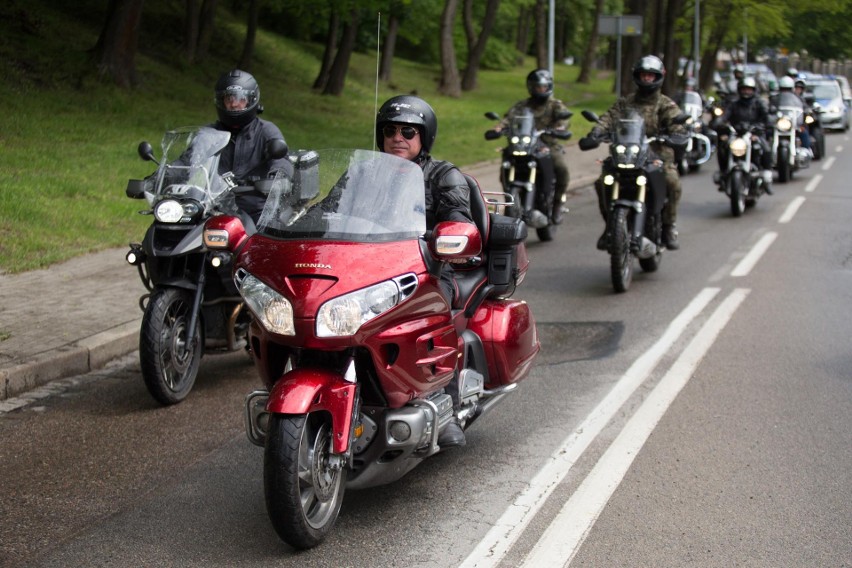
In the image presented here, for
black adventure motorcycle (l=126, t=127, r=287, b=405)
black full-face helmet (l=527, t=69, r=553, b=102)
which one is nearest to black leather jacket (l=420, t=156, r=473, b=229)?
black adventure motorcycle (l=126, t=127, r=287, b=405)

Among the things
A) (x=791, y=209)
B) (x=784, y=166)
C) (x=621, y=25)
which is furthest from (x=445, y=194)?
(x=621, y=25)

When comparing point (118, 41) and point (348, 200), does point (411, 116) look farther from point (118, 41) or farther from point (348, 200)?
point (118, 41)

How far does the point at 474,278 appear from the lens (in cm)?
610

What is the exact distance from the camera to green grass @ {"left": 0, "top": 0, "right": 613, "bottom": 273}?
12796 millimetres

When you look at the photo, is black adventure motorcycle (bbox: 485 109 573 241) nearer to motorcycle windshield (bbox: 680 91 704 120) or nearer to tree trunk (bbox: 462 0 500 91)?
motorcycle windshield (bbox: 680 91 704 120)

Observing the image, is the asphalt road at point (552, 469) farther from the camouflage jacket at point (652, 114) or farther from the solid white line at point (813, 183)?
the solid white line at point (813, 183)

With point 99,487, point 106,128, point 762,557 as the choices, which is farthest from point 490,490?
point 106,128

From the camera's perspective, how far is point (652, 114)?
38.8ft

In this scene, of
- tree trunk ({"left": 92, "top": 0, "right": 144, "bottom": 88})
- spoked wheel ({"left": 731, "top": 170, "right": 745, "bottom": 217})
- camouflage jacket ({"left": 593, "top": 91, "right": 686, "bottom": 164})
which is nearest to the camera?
camouflage jacket ({"left": 593, "top": 91, "right": 686, "bottom": 164})

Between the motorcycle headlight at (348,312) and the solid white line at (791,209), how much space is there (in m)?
13.0

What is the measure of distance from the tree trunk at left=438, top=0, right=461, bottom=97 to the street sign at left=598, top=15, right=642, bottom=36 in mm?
11179

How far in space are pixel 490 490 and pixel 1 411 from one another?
320 centimetres

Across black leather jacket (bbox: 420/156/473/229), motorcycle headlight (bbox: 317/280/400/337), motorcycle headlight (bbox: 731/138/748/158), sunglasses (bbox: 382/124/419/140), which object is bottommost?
A: motorcycle headlight (bbox: 731/138/748/158)

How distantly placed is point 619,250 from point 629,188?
710 mm
